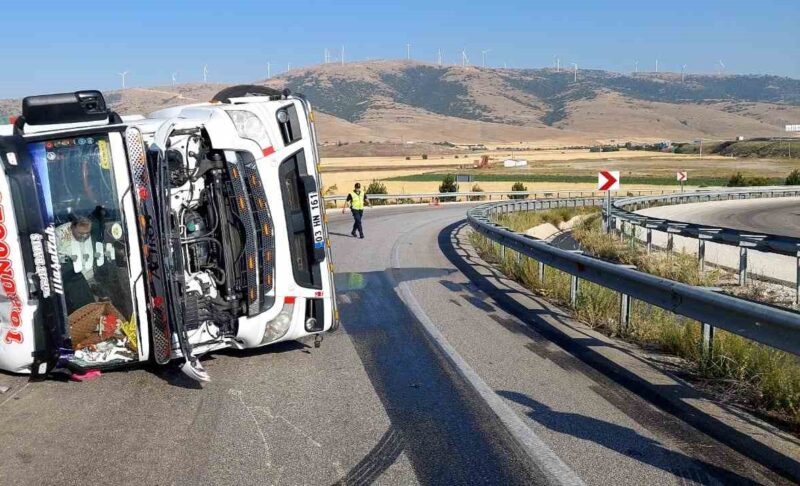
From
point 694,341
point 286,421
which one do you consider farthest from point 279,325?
point 694,341

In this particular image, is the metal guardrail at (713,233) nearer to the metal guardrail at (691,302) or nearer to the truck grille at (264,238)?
the metal guardrail at (691,302)

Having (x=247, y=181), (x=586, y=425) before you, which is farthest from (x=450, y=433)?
(x=247, y=181)

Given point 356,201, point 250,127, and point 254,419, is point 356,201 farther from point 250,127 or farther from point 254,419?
point 254,419

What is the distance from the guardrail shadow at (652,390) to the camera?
521 cm

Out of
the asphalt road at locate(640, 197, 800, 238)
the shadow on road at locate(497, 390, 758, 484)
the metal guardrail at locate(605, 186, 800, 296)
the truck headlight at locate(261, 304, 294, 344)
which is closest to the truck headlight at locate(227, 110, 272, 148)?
the truck headlight at locate(261, 304, 294, 344)

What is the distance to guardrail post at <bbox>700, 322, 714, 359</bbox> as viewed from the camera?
7.41 metres

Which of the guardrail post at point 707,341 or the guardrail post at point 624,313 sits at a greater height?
the guardrail post at point 707,341

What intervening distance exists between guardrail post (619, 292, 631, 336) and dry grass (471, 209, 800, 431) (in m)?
0.04

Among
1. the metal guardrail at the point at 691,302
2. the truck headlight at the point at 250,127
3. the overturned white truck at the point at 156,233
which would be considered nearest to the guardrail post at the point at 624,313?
the metal guardrail at the point at 691,302

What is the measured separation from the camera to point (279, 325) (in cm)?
755

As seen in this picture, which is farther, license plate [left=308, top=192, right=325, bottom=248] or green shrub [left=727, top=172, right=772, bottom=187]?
green shrub [left=727, top=172, right=772, bottom=187]

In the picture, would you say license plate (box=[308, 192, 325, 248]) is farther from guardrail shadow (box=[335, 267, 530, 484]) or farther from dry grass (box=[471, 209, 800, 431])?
dry grass (box=[471, 209, 800, 431])

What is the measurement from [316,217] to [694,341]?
3.89m

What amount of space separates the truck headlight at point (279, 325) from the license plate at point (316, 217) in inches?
25.7
